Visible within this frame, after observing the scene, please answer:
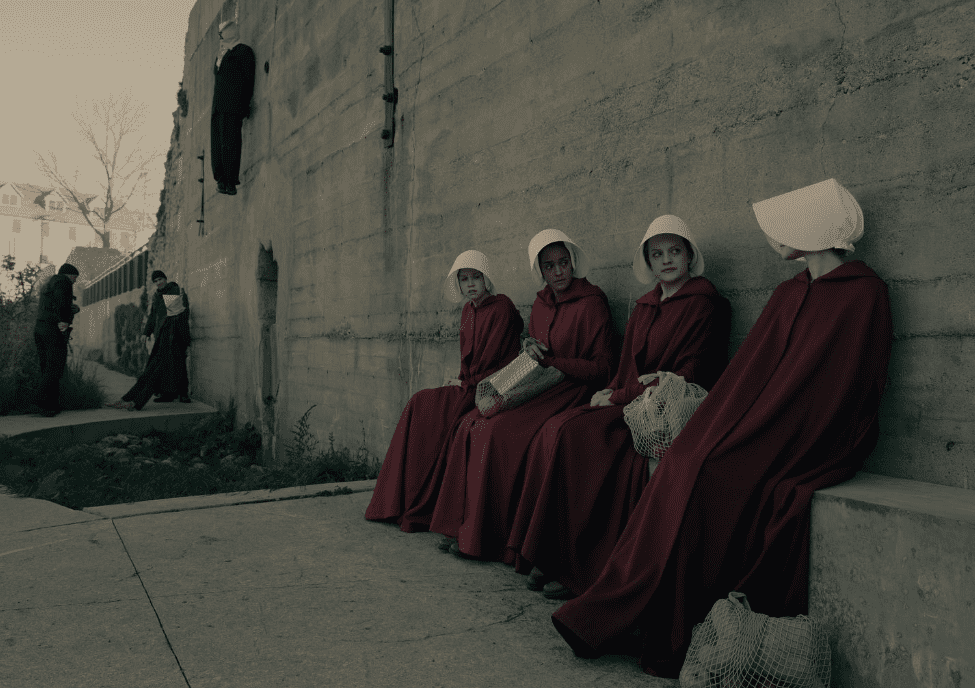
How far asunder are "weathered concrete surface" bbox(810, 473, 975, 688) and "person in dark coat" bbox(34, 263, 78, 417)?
31.0 ft

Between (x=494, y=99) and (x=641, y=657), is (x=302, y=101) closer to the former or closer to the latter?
(x=494, y=99)

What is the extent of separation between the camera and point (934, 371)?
2.86 metres

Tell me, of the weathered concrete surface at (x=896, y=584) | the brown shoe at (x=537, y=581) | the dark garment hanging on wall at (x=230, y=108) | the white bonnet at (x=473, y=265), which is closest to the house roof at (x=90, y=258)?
the dark garment hanging on wall at (x=230, y=108)

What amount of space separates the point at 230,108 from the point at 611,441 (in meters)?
8.73

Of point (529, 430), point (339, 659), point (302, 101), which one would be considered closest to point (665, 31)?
point (529, 430)

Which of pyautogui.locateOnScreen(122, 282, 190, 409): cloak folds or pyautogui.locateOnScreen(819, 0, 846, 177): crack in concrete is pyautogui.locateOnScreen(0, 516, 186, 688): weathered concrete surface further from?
pyautogui.locateOnScreen(122, 282, 190, 409): cloak folds

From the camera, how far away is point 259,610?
10.1 ft

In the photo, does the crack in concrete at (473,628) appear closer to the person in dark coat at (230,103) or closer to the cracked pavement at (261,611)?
the cracked pavement at (261,611)

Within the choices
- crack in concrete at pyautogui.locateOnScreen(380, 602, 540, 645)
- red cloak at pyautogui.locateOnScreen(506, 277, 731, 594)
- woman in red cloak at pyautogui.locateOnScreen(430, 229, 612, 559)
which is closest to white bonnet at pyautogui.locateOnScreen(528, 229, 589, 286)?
woman in red cloak at pyautogui.locateOnScreen(430, 229, 612, 559)

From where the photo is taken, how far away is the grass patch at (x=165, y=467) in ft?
20.0

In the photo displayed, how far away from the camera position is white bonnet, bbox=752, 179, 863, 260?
2906 mm

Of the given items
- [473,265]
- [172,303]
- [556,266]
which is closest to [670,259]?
[556,266]

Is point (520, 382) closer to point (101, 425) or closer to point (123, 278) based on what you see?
point (101, 425)

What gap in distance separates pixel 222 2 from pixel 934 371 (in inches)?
469
